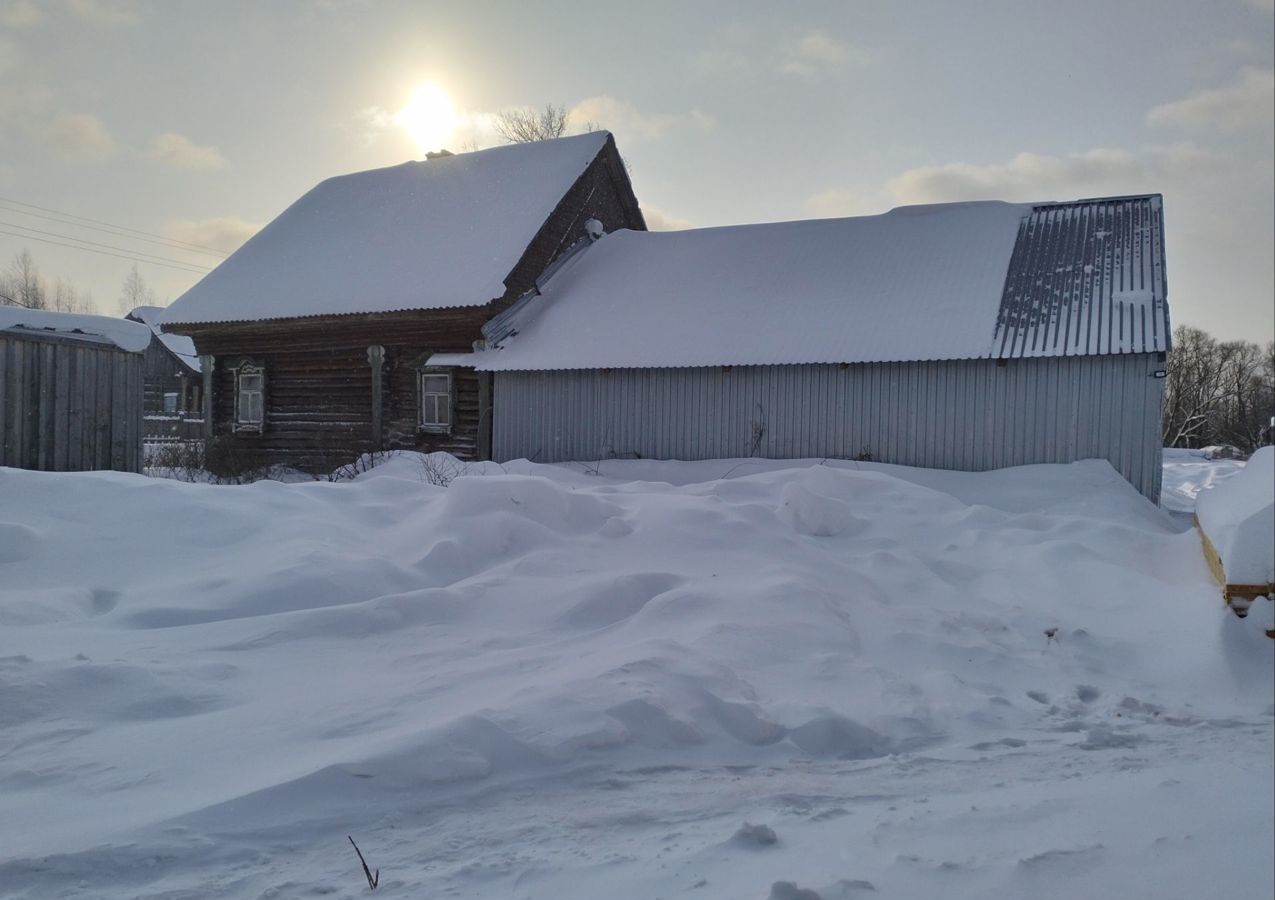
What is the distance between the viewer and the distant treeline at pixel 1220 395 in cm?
252

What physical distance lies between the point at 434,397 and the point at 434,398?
2 cm

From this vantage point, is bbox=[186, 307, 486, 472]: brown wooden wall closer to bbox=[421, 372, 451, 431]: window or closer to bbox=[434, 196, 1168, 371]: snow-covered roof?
bbox=[421, 372, 451, 431]: window

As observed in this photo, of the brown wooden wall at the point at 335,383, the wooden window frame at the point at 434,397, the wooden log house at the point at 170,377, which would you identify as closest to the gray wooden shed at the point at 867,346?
the wooden window frame at the point at 434,397

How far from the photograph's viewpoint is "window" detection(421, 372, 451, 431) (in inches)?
682

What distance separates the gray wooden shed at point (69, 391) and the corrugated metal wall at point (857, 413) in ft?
22.5

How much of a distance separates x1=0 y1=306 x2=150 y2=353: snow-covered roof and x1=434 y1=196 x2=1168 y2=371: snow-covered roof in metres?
6.48

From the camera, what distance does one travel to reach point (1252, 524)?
2.76 metres

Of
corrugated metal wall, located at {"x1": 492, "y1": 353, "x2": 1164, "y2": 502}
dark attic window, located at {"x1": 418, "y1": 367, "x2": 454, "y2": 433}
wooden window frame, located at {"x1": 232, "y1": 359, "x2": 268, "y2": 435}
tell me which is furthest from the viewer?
wooden window frame, located at {"x1": 232, "y1": 359, "x2": 268, "y2": 435}

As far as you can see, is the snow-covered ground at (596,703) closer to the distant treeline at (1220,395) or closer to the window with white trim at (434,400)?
the distant treeline at (1220,395)

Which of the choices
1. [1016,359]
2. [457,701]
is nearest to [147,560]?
[457,701]

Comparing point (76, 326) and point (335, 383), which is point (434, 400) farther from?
point (76, 326)

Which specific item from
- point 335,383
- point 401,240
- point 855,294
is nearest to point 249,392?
point 335,383

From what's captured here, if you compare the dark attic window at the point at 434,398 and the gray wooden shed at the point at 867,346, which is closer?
the gray wooden shed at the point at 867,346

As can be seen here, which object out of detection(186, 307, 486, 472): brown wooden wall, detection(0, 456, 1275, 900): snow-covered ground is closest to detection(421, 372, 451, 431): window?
detection(186, 307, 486, 472): brown wooden wall
